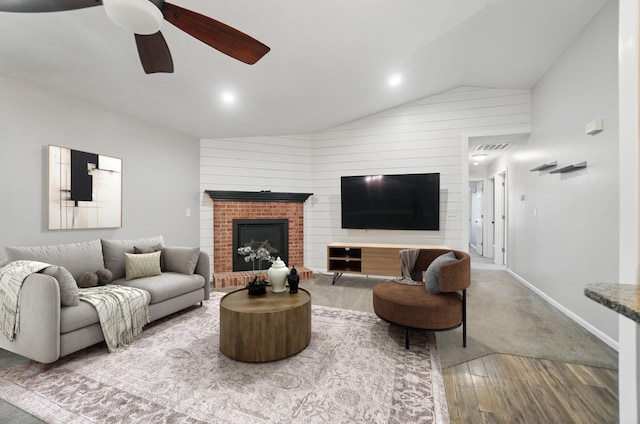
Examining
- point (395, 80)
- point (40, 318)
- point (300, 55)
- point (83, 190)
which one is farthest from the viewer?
point (395, 80)

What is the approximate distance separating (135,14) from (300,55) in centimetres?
175

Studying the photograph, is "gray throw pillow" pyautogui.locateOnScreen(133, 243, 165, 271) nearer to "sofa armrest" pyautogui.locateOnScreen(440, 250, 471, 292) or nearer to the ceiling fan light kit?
the ceiling fan light kit

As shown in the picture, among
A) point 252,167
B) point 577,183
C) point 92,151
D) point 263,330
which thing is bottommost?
point 263,330

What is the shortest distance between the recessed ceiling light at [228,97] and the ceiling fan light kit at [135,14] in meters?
1.96

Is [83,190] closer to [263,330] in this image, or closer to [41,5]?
[41,5]

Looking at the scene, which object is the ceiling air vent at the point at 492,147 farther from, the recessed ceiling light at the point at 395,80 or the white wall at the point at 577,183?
the recessed ceiling light at the point at 395,80

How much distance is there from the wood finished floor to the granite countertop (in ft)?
3.47

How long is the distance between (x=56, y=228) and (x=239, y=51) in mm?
2842

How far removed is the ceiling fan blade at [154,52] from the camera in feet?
5.29

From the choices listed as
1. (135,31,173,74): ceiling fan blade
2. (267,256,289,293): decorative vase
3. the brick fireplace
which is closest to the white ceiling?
(135,31,173,74): ceiling fan blade

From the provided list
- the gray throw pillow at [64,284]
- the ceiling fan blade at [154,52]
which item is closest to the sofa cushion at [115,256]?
the gray throw pillow at [64,284]

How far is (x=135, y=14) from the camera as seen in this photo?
4.22ft

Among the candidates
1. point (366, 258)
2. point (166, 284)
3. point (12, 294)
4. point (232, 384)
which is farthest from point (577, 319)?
point (12, 294)

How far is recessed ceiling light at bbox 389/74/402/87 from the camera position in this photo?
3.56 m
